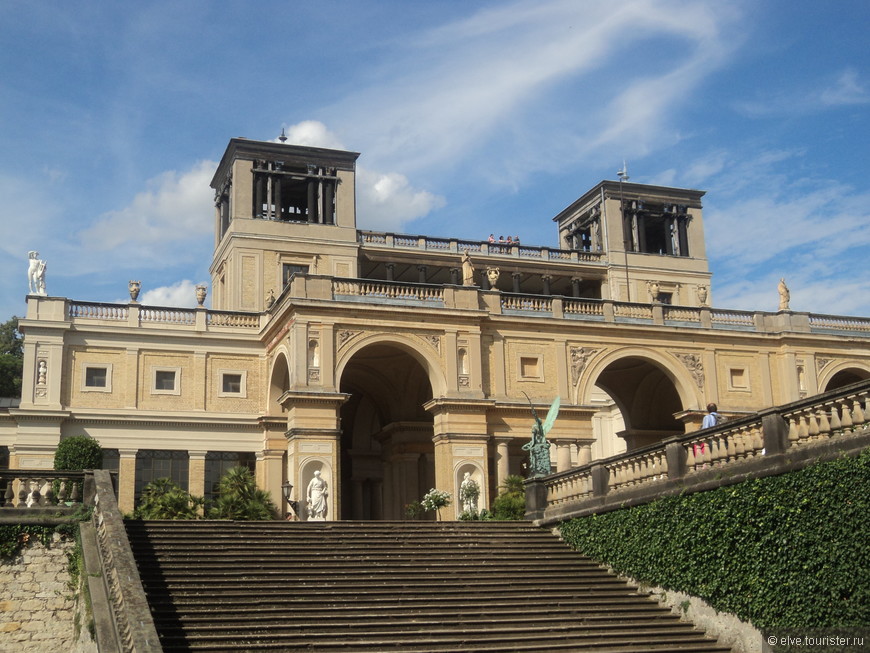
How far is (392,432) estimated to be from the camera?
125ft

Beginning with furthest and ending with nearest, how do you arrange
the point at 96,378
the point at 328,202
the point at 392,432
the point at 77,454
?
the point at 328,202 < the point at 392,432 < the point at 96,378 < the point at 77,454

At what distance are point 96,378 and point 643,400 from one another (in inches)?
791

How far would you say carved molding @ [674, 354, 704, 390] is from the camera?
36.8 m

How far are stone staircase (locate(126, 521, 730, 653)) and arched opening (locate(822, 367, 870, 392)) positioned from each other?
Answer: 20.3 m

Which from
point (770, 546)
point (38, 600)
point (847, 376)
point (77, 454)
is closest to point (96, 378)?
point (77, 454)

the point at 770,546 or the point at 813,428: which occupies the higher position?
the point at 813,428

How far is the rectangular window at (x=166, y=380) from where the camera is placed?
36.3 metres

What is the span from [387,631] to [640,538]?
6255 millimetres

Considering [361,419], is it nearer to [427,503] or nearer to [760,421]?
[427,503]

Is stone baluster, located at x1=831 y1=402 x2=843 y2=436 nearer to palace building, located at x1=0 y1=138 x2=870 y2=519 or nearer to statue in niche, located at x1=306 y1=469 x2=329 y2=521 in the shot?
palace building, located at x1=0 y1=138 x2=870 y2=519

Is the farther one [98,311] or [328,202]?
[328,202]

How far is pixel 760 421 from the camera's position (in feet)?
61.1

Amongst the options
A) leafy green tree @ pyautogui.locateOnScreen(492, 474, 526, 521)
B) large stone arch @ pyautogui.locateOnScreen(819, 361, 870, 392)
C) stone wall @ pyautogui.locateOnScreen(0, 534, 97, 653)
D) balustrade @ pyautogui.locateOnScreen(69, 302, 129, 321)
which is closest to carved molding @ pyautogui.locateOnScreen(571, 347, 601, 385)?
leafy green tree @ pyautogui.locateOnScreen(492, 474, 526, 521)

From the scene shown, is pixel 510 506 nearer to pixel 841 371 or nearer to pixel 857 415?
pixel 857 415
